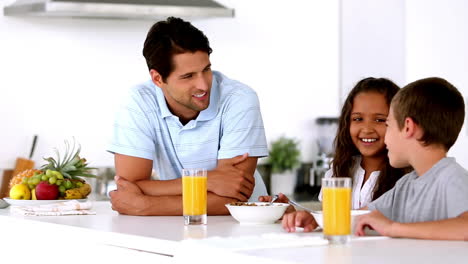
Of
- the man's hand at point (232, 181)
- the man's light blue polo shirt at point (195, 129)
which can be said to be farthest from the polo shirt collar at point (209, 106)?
the man's hand at point (232, 181)

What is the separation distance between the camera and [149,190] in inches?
96.6

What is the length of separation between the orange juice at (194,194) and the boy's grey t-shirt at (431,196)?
44 cm

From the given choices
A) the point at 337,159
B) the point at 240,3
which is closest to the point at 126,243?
the point at 337,159

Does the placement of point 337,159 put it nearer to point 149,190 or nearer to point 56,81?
point 149,190

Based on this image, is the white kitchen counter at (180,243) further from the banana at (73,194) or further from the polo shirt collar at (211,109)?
the polo shirt collar at (211,109)

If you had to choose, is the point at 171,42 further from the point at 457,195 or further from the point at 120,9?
the point at 120,9

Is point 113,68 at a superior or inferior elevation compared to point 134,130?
superior

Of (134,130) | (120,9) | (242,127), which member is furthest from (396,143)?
(120,9)

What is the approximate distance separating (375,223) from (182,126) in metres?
1.00

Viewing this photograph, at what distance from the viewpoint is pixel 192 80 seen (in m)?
2.51

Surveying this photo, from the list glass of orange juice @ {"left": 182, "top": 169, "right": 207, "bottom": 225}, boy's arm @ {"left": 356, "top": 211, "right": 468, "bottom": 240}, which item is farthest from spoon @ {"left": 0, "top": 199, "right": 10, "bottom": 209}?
boy's arm @ {"left": 356, "top": 211, "right": 468, "bottom": 240}

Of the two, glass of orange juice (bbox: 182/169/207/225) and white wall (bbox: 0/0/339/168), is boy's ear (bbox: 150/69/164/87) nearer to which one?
glass of orange juice (bbox: 182/169/207/225)

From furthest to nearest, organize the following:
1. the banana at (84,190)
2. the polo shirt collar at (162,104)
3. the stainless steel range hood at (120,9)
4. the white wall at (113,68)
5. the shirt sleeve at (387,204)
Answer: the white wall at (113,68), the stainless steel range hood at (120,9), the banana at (84,190), the polo shirt collar at (162,104), the shirt sleeve at (387,204)

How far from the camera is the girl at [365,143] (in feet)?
8.18
